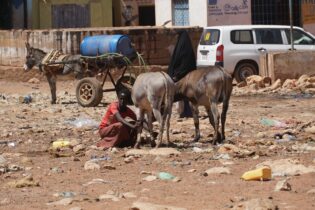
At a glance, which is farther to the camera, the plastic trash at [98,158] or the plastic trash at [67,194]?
the plastic trash at [98,158]

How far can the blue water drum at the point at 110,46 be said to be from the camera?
1939cm

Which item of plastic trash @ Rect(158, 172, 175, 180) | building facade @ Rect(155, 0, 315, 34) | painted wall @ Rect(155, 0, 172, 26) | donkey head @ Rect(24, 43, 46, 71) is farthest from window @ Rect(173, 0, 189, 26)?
plastic trash @ Rect(158, 172, 175, 180)

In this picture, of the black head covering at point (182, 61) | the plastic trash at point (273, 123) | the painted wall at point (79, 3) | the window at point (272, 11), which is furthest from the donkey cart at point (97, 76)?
the painted wall at point (79, 3)

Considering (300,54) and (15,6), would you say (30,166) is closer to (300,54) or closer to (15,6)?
(300,54)

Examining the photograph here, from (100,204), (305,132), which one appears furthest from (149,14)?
(100,204)

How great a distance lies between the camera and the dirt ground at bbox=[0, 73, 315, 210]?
8.96 meters

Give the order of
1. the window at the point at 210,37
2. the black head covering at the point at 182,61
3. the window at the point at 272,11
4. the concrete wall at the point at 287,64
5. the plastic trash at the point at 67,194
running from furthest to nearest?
the window at the point at 272,11 → the window at the point at 210,37 → the concrete wall at the point at 287,64 → the black head covering at the point at 182,61 → the plastic trash at the point at 67,194

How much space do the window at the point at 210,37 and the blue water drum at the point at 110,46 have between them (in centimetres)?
520

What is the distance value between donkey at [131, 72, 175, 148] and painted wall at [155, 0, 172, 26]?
19915 mm

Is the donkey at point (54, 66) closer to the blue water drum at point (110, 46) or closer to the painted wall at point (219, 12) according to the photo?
the blue water drum at point (110, 46)

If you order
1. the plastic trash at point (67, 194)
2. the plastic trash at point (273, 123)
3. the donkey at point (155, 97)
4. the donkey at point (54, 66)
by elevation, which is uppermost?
the donkey at point (54, 66)

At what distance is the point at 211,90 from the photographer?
519 inches

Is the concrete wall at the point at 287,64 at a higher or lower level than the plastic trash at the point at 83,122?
higher

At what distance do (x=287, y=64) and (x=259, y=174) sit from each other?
45.2ft
